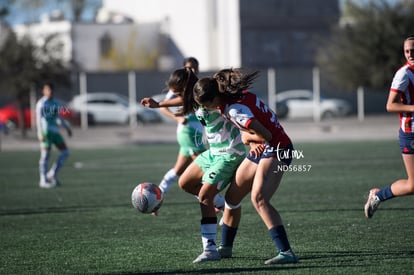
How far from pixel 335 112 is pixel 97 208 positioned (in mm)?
30544

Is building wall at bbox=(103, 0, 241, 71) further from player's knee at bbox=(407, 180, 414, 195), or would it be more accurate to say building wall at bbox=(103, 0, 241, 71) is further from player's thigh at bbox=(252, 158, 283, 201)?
player's thigh at bbox=(252, 158, 283, 201)

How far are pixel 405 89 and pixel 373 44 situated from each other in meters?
29.7

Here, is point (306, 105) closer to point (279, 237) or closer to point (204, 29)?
point (204, 29)

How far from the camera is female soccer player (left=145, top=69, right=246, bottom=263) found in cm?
773

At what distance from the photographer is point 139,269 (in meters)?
7.33

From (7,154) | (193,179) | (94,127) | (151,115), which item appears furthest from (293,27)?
(193,179)

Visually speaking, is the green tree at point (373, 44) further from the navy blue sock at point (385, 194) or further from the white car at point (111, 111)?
the navy blue sock at point (385, 194)

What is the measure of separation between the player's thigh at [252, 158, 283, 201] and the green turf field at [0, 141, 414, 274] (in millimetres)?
686

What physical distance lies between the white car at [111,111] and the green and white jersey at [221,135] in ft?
103

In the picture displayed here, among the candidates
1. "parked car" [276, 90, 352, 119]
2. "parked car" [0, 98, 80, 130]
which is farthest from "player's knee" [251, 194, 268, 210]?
"parked car" [276, 90, 352, 119]

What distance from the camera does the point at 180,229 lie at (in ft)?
32.7

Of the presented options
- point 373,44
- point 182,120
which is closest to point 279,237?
point 182,120

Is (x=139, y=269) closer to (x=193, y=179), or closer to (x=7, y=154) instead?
(x=193, y=179)

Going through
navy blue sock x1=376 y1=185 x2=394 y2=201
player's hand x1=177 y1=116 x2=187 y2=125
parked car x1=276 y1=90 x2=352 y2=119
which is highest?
player's hand x1=177 y1=116 x2=187 y2=125
